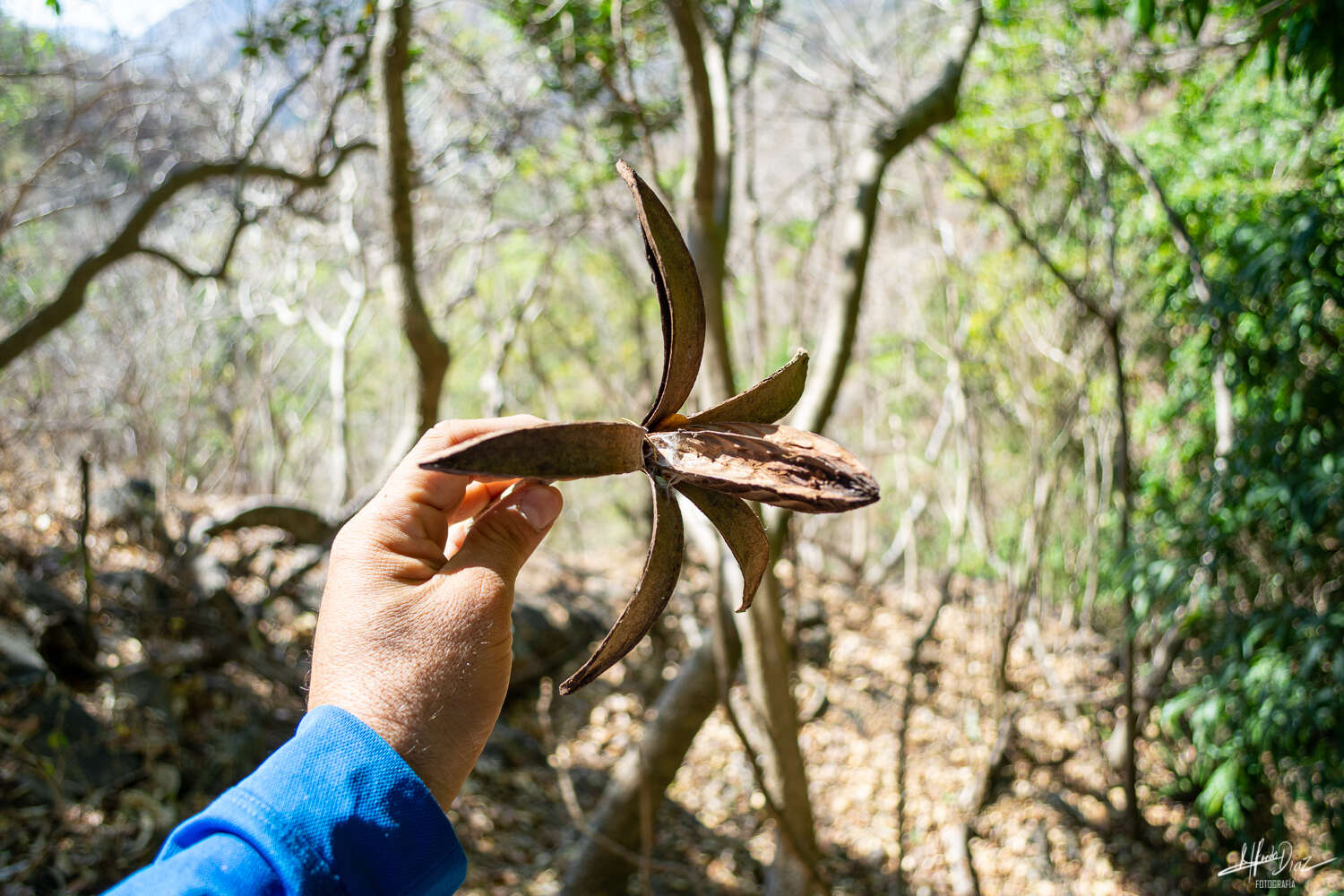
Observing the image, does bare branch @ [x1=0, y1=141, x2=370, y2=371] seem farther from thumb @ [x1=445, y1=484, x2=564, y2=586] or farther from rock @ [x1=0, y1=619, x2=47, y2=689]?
thumb @ [x1=445, y1=484, x2=564, y2=586]

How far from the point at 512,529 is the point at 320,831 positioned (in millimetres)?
397

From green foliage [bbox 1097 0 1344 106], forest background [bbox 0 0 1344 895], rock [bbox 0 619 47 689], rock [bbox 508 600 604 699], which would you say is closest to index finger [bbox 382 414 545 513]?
forest background [bbox 0 0 1344 895]

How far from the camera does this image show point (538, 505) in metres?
1.08

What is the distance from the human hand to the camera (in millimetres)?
941

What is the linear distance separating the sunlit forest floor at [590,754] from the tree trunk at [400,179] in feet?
4.92

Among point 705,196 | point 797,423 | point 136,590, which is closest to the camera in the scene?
point 705,196

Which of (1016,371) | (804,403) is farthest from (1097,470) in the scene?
(804,403)

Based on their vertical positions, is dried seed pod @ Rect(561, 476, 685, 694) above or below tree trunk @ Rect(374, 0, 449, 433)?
below

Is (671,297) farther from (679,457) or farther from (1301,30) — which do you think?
(1301,30)

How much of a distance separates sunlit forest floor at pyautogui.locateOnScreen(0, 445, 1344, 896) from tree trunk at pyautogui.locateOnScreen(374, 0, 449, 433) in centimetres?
150

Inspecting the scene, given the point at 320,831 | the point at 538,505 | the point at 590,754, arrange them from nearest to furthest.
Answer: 1. the point at 320,831
2. the point at 538,505
3. the point at 590,754

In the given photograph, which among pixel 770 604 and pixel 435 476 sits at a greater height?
pixel 435 476

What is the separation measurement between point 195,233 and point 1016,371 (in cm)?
821

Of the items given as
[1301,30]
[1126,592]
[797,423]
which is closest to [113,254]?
[797,423]
